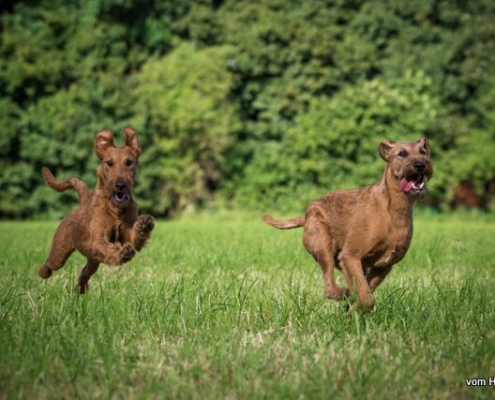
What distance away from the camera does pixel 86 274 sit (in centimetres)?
607

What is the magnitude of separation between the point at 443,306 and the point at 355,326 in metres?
0.74

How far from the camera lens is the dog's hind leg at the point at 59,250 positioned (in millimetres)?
6168

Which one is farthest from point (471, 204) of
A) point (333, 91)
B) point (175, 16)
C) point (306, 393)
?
point (306, 393)

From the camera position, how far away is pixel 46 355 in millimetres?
3932

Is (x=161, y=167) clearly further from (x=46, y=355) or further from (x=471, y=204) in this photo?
(x=46, y=355)

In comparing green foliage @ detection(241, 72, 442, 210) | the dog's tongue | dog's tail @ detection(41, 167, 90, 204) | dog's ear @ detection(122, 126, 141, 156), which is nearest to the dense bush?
green foliage @ detection(241, 72, 442, 210)

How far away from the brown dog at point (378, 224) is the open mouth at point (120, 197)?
1518 millimetres

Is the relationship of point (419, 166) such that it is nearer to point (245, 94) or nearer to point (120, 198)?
point (120, 198)

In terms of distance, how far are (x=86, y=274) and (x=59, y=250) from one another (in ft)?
1.15

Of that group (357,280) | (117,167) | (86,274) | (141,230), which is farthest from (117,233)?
(357,280)

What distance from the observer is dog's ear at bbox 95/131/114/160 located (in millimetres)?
5832

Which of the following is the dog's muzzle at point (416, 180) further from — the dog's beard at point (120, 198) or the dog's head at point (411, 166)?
the dog's beard at point (120, 198)

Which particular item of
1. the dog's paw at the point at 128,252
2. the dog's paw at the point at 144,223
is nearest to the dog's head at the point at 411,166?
the dog's paw at the point at 144,223

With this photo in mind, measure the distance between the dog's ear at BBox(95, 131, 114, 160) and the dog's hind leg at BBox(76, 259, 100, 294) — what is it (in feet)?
2.83
